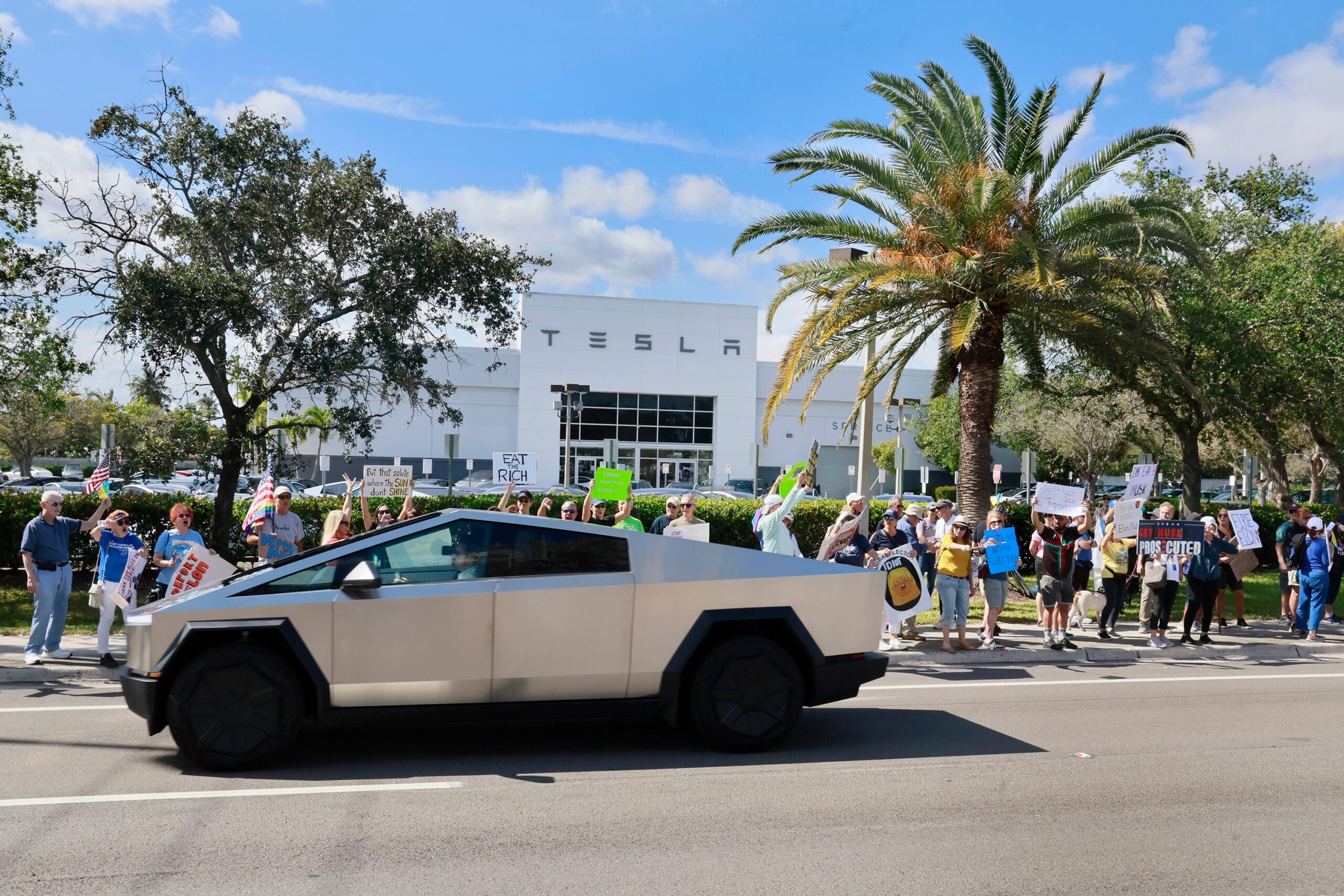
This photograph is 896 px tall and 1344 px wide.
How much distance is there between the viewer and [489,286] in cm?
1560

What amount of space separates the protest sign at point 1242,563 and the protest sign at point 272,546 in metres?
12.6

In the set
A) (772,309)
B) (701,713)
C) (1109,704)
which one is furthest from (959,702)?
(772,309)

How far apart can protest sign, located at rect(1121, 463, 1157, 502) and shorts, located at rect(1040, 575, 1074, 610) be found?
84.9 inches

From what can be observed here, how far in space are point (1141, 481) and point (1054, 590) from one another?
9.78 feet

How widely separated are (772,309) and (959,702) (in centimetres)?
928

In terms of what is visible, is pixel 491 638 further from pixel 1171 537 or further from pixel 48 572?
pixel 1171 537

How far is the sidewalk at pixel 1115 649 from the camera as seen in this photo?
11398 millimetres

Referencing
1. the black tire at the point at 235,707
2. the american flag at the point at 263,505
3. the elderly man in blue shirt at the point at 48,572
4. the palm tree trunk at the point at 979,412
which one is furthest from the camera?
the palm tree trunk at the point at 979,412

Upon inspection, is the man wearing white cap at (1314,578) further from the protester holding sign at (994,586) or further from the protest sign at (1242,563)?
the protester holding sign at (994,586)

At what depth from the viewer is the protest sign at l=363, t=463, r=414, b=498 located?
14625 mm

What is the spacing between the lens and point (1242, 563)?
14.5 metres

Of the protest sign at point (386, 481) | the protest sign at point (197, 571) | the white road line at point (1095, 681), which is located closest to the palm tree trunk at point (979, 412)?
the white road line at point (1095, 681)

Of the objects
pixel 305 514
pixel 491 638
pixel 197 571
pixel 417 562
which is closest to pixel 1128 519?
pixel 491 638

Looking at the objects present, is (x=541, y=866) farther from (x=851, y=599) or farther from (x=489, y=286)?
(x=489, y=286)
